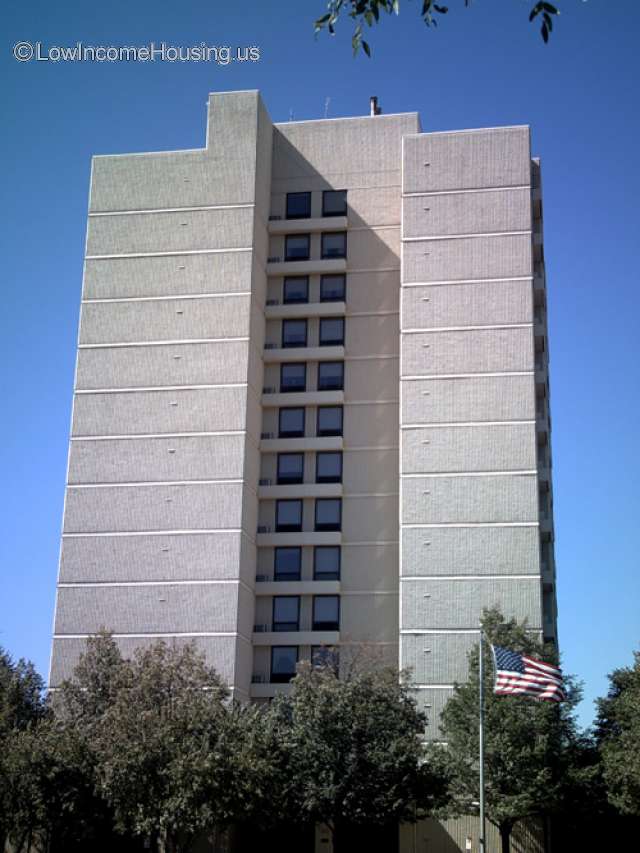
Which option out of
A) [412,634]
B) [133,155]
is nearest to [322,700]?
[412,634]

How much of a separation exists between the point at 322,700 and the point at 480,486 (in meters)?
16.6

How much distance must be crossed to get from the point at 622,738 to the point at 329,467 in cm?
2223

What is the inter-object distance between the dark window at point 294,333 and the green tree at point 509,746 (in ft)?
69.1

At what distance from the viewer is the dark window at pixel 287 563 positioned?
63.2 metres

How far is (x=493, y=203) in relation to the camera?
6425 centimetres

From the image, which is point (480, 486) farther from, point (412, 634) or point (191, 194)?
point (191, 194)

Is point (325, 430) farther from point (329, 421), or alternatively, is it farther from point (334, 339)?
point (334, 339)

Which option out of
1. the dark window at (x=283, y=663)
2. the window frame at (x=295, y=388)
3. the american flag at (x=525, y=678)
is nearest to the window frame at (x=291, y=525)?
the window frame at (x=295, y=388)

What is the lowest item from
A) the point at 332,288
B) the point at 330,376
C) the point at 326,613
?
the point at 326,613

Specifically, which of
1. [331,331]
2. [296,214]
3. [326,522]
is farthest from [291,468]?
[296,214]

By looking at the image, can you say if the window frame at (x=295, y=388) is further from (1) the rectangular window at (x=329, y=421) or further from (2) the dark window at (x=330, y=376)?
(1) the rectangular window at (x=329, y=421)

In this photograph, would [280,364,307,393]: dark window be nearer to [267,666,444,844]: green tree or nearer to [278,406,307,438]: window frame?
[278,406,307,438]: window frame

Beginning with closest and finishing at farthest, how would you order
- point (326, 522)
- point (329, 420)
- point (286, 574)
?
point (286, 574) < point (326, 522) < point (329, 420)

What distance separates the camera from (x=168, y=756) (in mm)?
42312
